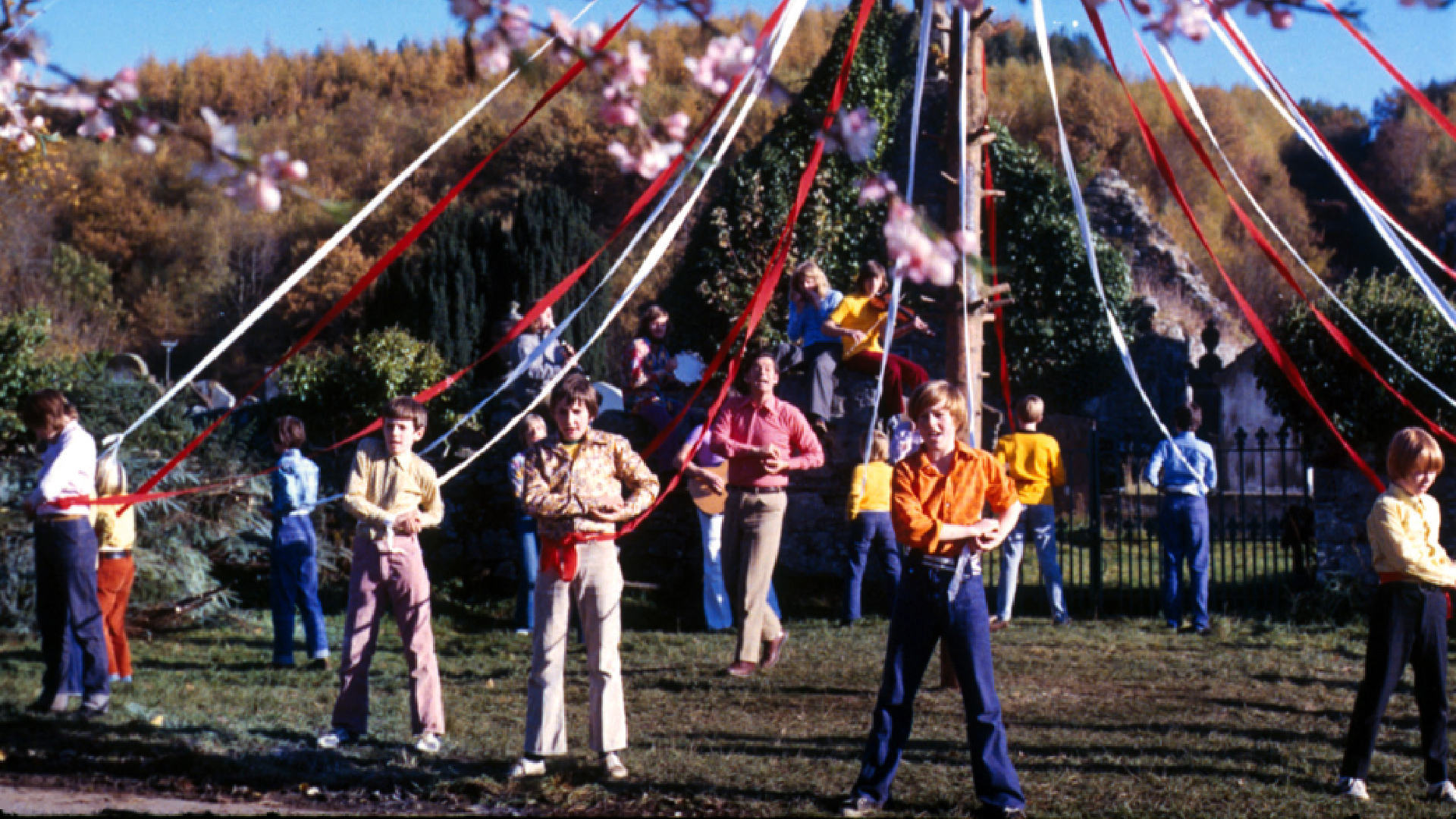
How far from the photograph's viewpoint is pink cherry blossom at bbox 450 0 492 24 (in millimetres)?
2049

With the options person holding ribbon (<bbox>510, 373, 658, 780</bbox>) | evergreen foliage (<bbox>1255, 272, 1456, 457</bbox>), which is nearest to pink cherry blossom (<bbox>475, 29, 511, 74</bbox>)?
person holding ribbon (<bbox>510, 373, 658, 780</bbox>)

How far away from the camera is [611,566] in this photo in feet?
15.4

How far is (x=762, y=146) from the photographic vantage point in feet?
56.4

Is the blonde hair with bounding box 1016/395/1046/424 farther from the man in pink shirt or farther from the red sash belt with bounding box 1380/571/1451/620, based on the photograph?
the red sash belt with bounding box 1380/571/1451/620

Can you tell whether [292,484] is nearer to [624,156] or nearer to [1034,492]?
[1034,492]

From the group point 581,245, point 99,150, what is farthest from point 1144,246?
point 99,150

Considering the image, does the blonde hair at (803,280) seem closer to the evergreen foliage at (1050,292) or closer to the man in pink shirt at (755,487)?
the man in pink shirt at (755,487)

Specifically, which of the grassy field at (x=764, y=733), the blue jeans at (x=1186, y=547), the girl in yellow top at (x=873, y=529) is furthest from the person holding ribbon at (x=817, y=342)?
the blue jeans at (x=1186, y=547)

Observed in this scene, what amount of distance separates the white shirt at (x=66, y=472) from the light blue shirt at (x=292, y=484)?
59.2 inches

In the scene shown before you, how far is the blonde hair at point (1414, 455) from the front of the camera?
14.3ft

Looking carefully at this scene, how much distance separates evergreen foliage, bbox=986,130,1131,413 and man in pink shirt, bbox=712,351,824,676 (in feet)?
42.4

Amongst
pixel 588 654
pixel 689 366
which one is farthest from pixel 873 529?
pixel 689 366

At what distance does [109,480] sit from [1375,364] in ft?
29.0

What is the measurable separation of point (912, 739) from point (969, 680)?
4.03ft
